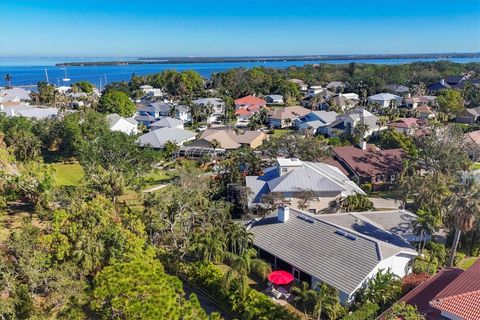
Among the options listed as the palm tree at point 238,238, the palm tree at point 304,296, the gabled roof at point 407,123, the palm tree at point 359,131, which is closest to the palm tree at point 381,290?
the palm tree at point 304,296

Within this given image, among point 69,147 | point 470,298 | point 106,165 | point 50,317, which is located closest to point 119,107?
point 69,147

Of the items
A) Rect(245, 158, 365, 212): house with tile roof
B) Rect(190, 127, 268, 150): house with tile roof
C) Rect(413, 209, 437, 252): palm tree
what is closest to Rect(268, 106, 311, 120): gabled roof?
Rect(190, 127, 268, 150): house with tile roof

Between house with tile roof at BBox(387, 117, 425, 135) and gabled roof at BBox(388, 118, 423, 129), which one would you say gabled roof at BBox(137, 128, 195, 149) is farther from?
gabled roof at BBox(388, 118, 423, 129)

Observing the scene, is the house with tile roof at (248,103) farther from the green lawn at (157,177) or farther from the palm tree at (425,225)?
the palm tree at (425,225)

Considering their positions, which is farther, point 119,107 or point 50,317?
point 119,107

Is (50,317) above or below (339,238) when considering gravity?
below

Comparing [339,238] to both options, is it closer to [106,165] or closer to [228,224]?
Answer: [228,224]

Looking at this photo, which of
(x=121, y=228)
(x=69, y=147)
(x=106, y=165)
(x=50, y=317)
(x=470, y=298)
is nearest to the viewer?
(x=470, y=298)
